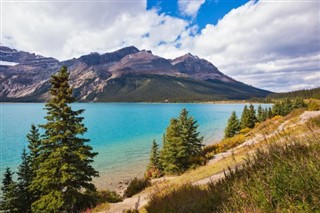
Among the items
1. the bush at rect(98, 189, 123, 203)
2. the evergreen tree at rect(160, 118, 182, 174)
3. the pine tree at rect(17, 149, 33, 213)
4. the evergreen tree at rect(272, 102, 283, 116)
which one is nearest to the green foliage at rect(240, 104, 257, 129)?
the evergreen tree at rect(272, 102, 283, 116)

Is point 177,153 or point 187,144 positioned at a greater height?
point 187,144

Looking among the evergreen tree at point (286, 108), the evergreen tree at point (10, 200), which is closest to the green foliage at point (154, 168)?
the evergreen tree at point (10, 200)

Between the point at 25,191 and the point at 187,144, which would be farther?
the point at 187,144

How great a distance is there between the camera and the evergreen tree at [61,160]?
15945 mm

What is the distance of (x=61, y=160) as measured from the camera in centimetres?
1664

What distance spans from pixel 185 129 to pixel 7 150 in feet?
133

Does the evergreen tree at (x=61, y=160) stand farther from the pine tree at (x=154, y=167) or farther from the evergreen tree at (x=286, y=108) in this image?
the evergreen tree at (x=286, y=108)

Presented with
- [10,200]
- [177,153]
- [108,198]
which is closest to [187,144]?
[177,153]

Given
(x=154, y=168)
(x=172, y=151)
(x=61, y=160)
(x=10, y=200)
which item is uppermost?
(x=61, y=160)

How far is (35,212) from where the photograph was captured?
52.1ft

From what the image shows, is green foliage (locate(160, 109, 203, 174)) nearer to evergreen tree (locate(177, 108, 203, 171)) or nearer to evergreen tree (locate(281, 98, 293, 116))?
evergreen tree (locate(177, 108, 203, 171))

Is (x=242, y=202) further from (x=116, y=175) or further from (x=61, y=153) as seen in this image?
(x=116, y=175)

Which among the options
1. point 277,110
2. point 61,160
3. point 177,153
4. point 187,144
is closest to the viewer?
point 61,160

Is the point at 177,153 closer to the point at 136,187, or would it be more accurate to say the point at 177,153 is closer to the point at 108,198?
the point at 136,187
